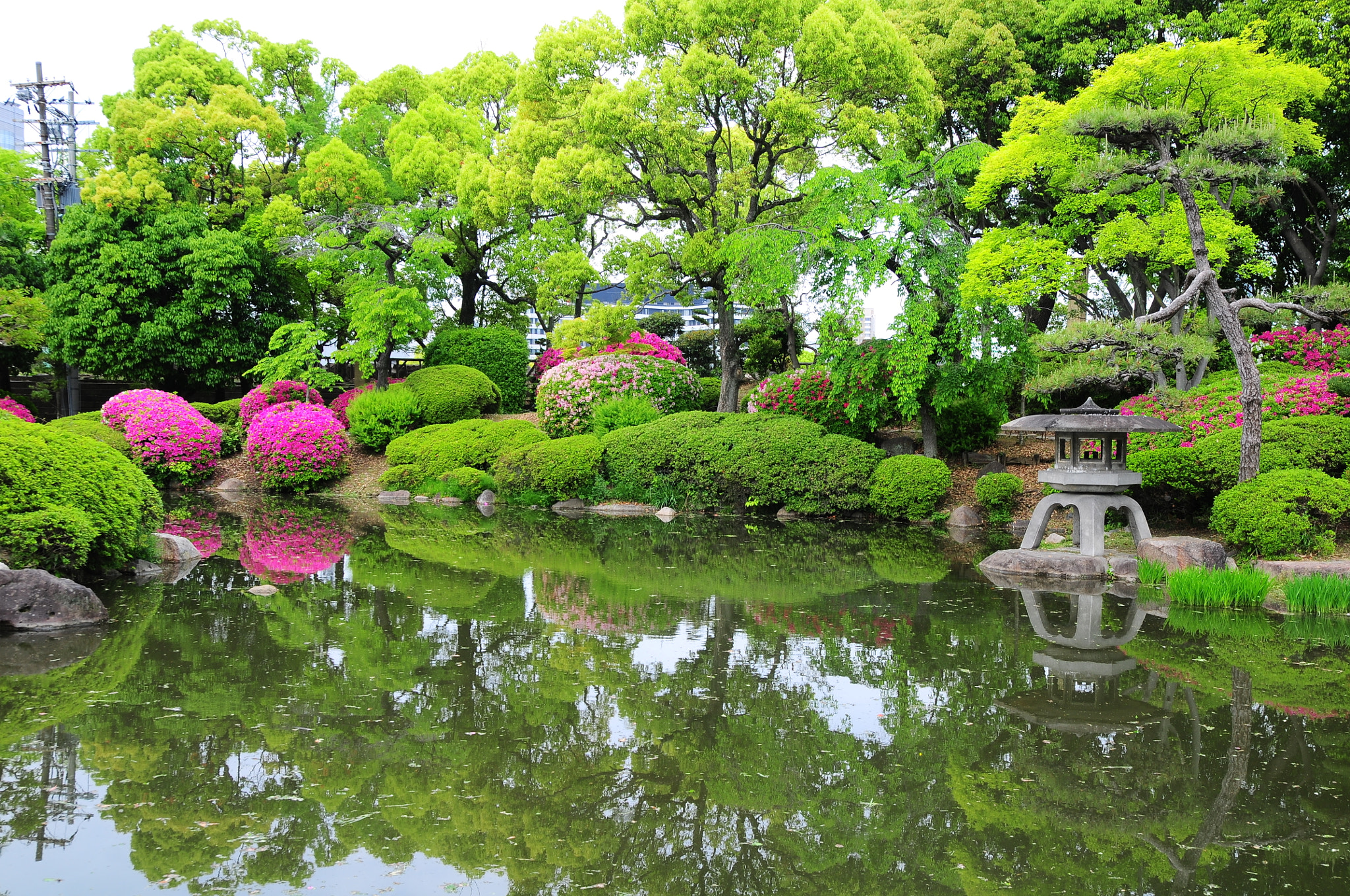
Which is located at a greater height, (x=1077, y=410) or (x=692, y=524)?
(x=1077, y=410)

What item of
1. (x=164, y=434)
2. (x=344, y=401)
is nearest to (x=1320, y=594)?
(x=164, y=434)

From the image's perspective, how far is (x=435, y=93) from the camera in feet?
84.2

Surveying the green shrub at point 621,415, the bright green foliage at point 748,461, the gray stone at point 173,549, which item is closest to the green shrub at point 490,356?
the green shrub at point 621,415

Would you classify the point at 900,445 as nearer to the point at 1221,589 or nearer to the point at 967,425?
the point at 967,425

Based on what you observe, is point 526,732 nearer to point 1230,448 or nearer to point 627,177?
point 1230,448

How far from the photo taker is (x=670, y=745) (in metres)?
4.93

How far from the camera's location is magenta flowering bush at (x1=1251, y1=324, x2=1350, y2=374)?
41.0 feet

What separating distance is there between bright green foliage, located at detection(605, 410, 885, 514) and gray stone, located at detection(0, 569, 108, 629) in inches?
387

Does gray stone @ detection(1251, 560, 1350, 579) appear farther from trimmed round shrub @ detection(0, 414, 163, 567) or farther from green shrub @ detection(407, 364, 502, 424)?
green shrub @ detection(407, 364, 502, 424)

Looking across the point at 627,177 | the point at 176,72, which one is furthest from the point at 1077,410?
the point at 176,72

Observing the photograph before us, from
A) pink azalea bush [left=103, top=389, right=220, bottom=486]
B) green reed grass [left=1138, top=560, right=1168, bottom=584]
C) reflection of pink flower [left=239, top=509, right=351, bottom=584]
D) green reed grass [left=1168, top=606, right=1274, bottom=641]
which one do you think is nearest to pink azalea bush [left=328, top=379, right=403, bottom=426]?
pink azalea bush [left=103, top=389, right=220, bottom=486]

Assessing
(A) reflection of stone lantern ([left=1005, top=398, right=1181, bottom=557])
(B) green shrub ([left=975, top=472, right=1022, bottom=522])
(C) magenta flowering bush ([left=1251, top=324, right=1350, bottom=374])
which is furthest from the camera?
(B) green shrub ([left=975, top=472, right=1022, bottom=522])

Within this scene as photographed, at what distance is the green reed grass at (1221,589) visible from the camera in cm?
842

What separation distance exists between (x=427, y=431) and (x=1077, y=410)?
13178 mm
